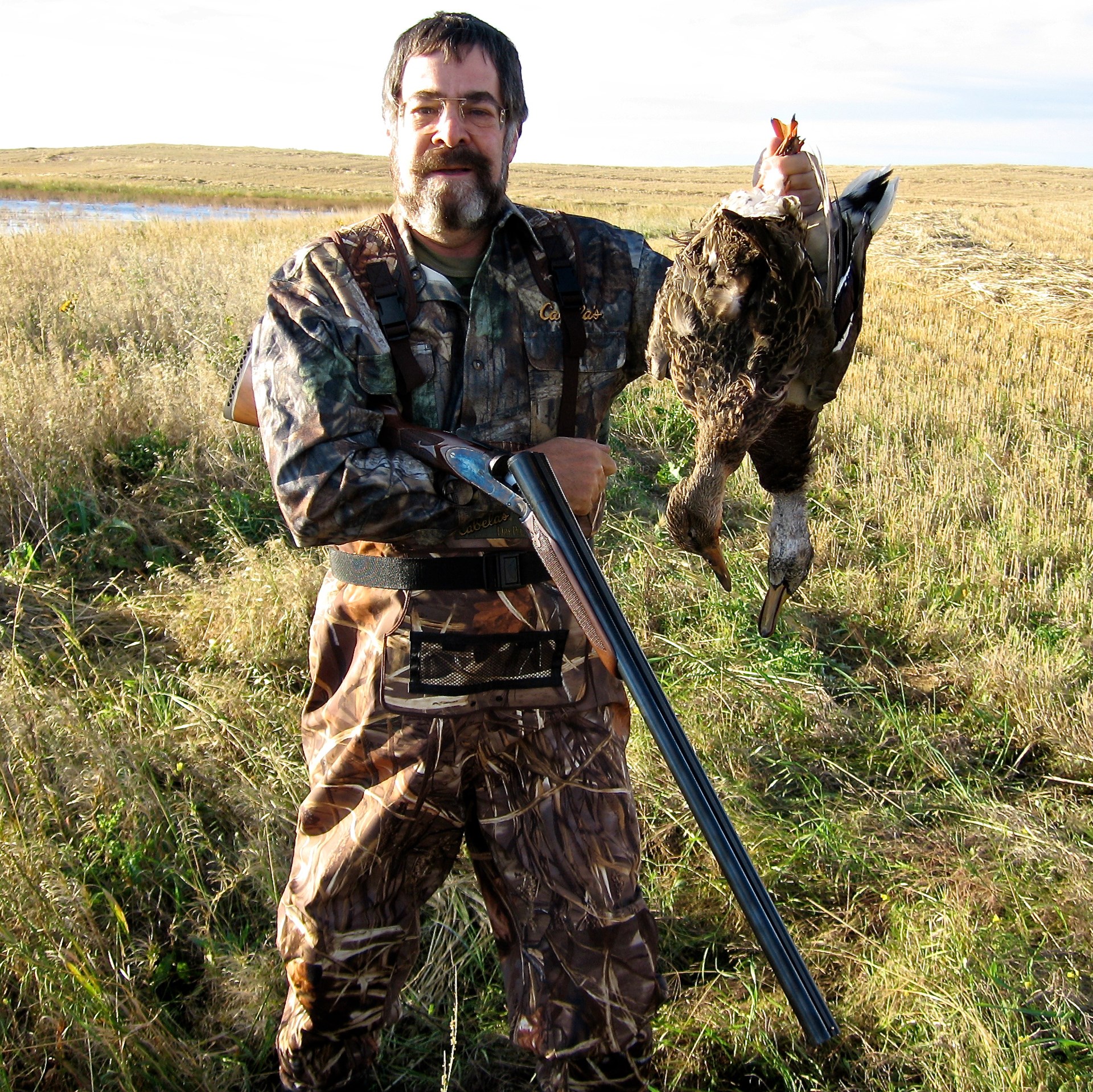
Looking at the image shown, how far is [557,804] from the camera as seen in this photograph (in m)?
2.57

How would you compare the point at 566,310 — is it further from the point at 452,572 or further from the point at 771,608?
the point at 771,608

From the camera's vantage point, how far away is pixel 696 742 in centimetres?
404

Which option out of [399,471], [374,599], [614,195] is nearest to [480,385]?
[399,471]

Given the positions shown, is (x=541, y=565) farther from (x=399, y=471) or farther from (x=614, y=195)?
(x=614, y=195)

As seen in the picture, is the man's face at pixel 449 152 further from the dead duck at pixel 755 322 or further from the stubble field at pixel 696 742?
the stubble field at pixel 696 742

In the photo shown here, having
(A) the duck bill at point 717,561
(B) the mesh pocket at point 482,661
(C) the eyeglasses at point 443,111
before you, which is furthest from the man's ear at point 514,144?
(B) the mesh pocket at point 482,661

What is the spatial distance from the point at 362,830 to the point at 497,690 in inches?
20.7

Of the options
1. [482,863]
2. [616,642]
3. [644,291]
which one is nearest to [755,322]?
[644,291]

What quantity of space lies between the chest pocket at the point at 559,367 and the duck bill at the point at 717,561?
0.54 meters

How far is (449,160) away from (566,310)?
0.53 metres

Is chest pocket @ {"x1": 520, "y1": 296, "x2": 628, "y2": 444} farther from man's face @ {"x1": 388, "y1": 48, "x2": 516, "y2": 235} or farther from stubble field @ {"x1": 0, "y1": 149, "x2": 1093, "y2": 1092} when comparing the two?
stubble field @ {"x1": 0, "y1": 149, "x2": 1093, "y2": 1092}

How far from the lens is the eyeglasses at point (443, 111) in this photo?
265cm

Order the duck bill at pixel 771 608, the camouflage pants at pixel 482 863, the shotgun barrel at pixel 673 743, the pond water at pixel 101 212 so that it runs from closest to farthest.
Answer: the shotgun barrel at pixel 673 743 < the camouflage pants at pixel 482 863 < the duck bill at pixel 771 608 < the pond water at pixel 101 212

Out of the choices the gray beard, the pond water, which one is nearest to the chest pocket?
the gray beard
